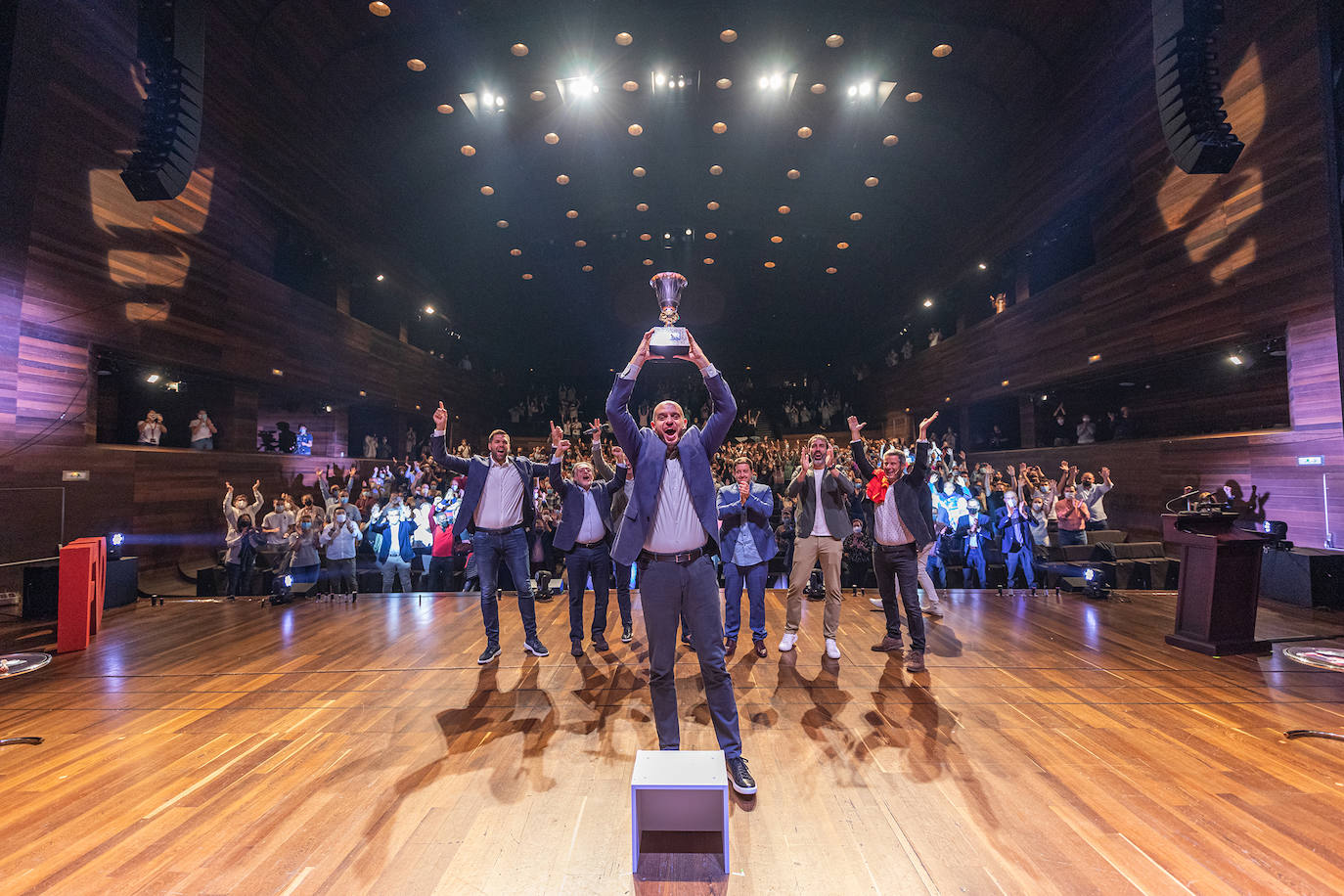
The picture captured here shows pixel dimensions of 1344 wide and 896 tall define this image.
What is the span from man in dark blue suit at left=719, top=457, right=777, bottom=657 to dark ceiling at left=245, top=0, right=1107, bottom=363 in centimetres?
587

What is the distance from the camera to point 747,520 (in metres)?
4.27

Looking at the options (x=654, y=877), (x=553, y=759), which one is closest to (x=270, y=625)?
(x=553, y=759)

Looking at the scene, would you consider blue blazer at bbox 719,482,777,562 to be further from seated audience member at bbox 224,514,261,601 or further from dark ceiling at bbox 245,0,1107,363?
dark ceiling at bbox 245,0,1107,363

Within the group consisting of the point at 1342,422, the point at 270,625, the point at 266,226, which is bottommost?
the point at 270,625

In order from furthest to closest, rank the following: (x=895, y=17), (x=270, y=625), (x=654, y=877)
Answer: (x=895, y=17), (x=270, y=625), (x=654, y=877)

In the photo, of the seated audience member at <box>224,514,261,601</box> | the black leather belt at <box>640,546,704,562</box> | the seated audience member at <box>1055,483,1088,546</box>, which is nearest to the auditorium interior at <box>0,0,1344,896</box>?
the black leather belt at <box>640,546,704,562</box>

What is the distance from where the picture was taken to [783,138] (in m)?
8.66

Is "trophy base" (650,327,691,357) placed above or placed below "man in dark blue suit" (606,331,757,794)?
above

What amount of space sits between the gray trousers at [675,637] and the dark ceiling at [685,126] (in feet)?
22.9

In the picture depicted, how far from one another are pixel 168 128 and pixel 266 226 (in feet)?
14.3

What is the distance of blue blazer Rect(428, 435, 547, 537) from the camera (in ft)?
12.8

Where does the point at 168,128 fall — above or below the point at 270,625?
above

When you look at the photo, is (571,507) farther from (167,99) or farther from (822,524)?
(167,99)

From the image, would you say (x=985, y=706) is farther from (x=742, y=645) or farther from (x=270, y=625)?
(x=270, y=625)
